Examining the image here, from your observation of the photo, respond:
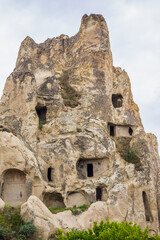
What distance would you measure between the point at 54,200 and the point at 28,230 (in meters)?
9.75

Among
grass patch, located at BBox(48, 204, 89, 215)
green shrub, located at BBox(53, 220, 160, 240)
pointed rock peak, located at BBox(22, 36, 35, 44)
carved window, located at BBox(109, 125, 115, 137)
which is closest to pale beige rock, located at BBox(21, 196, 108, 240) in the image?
grass patch, located at BBox(48, 204, 89, 215)

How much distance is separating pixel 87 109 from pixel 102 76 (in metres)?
4.10

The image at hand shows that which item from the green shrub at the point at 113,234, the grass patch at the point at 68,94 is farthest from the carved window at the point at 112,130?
the green shrub at the point at 113,234

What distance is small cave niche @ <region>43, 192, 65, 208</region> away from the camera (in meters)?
24.5

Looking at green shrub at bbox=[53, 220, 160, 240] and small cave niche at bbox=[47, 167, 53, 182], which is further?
small cave niche at bbox=[47, 167, 53, 182]

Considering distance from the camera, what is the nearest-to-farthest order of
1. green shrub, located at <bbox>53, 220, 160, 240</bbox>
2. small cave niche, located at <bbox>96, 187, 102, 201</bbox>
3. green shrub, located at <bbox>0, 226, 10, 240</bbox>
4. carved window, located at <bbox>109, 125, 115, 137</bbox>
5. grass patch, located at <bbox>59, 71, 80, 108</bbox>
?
1. green shrub, located at <bbox>53, 220, 160, 240</bbox>
2. green shrub, located at <bbox>0, 226, 10, 240</bbox>
3. small cave niche, located at <bbox>96, 187, 102, 201</bbox>
4. grass patch, located at <bbox>59, 71, 80, 108</bbox>
5. carved window, located at <bbox>109, 125, 115, 137</bbox>

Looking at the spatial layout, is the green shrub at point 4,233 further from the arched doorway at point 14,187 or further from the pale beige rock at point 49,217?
the arched doorway at point 14,187

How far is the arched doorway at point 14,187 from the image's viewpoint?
21.8 metres

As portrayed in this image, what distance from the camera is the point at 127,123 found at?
31.0 m

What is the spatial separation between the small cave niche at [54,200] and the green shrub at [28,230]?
9.01m

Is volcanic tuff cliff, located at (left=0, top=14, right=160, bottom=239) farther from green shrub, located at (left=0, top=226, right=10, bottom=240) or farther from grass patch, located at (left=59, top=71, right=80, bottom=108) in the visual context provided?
green shrub, located at (left=0, top=226, right=10, bottom=240)

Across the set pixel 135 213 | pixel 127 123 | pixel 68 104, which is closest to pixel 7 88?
pixel 68 104

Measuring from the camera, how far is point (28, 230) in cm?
1520

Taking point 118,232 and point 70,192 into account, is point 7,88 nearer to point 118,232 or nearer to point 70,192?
point 70,192
